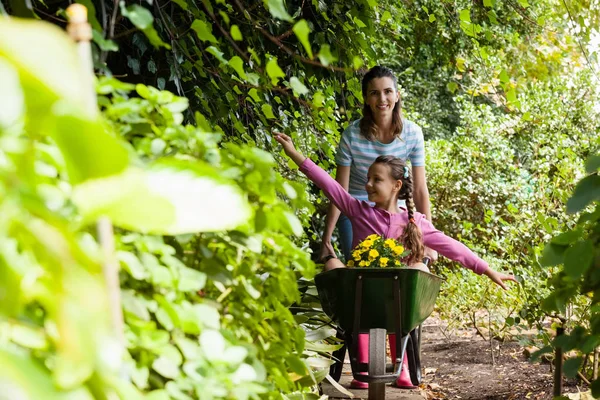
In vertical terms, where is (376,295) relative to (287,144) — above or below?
below

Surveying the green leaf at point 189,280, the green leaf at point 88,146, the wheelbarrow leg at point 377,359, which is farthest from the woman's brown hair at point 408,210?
the green leaf at point 88,146

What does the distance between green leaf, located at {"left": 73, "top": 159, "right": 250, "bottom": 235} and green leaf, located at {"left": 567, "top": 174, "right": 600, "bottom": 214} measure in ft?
3.06

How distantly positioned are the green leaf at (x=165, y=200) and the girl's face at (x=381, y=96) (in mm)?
3341

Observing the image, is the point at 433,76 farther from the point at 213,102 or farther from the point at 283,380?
the point at 283,380

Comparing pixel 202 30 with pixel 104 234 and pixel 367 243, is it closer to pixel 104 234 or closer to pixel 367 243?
pixel 104 234

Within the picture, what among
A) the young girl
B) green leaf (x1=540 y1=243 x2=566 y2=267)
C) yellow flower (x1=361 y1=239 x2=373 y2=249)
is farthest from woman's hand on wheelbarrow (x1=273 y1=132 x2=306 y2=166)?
green leaf (x1=540 y1=243 x2=566 y2=267)

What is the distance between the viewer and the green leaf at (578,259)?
138 centimetres

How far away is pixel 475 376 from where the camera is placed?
4504mm

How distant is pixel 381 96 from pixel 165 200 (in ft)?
11.5

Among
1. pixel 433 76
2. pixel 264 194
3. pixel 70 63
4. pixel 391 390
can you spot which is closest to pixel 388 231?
pixel 391 390

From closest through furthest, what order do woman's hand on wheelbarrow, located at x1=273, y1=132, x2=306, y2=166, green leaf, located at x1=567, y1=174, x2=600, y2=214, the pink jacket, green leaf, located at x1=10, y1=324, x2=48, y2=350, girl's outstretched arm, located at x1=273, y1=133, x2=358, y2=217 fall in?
green leaf, located at x1=10, y1=324, x2=48, y2=350, green leaf, located at x1=567, y1=174, x2=600, y2=214, woman's hand on wheelbarrow, located at x1=273, y1=132, x2=306, y2=166, girl's outstretched arm, located at x1=273, y1=133, x2=358, y2=217, the pink jacket

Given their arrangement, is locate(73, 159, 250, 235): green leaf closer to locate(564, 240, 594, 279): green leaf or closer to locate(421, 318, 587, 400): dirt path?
locate(564, 240, 594, 279): green leaf

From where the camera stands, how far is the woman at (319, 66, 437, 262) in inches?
151

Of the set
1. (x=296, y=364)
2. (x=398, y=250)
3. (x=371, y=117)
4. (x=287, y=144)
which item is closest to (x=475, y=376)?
(x=398, y=250)
